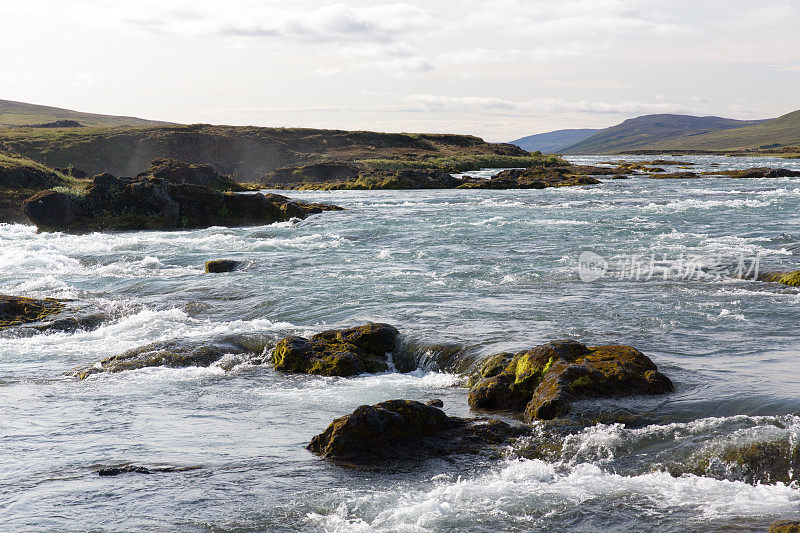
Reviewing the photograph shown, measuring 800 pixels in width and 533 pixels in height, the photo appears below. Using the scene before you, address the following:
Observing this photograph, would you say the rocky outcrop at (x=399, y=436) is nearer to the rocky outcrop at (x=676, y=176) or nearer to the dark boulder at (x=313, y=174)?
the rocky outcrop at (x=676, y=176)

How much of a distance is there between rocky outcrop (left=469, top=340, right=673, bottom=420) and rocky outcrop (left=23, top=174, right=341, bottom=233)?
26.6 metres

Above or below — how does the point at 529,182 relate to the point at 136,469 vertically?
above

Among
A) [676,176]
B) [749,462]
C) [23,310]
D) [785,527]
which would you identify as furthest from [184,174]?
[676,176]

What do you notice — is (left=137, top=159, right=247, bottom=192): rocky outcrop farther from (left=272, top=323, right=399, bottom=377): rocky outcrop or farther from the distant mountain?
the distant mountain

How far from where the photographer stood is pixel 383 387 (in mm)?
10742

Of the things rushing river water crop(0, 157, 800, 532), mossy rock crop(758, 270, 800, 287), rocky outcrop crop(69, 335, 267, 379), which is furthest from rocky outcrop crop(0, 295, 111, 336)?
mossy rock crop(758, 270, 800, 287)

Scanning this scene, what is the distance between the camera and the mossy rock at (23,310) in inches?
603

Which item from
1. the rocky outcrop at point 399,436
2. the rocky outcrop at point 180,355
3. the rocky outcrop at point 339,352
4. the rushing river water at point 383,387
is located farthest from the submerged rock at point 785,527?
the rocky outcrop at point 180,355

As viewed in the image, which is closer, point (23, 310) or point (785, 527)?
point (785, 527)

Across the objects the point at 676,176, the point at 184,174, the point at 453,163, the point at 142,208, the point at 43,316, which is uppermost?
the point at 453,163

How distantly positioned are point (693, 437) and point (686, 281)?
10.9m

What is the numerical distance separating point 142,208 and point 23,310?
18729 millimetres

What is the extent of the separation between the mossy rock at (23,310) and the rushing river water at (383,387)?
1.09 metres

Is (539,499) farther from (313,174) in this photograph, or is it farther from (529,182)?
(313,174)
